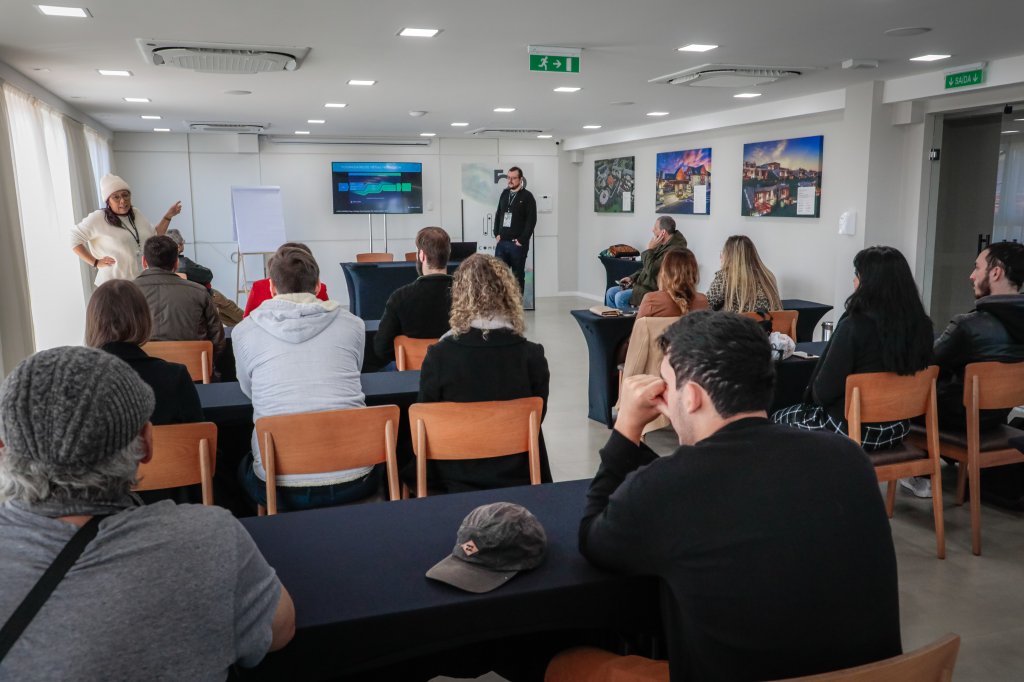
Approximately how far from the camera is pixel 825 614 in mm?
1312

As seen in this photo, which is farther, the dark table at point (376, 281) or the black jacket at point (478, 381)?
the dark table at point (376, 281)

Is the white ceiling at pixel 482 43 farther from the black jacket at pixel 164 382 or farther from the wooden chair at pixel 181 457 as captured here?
the wooden chair at pixel 181 457

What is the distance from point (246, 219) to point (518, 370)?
33.4 ft

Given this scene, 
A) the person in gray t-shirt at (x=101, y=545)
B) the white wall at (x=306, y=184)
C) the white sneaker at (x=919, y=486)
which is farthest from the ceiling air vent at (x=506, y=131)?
the person in gray t-shirt at (x=101, y=545)

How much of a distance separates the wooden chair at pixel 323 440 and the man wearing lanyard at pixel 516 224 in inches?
291

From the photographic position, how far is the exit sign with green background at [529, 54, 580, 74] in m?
5.75

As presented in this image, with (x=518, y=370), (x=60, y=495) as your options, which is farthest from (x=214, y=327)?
(x=60, y=495)

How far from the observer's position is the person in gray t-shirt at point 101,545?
3.39 ft

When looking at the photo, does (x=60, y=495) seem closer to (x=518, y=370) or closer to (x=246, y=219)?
(x=518, y=370)

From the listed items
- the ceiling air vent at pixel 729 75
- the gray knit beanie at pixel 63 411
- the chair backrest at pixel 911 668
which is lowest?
the chair backrest at pixel 911 668

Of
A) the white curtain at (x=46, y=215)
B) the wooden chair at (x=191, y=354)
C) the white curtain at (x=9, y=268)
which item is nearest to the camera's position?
the wooden chair at (x=191, y=354)

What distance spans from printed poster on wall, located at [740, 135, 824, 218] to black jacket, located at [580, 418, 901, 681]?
308 inches

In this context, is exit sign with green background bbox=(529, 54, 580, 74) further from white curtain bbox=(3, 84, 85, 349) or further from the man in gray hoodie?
white curtain bbox=(3, 84, 85, 349)

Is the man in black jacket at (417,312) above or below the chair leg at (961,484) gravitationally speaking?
above
